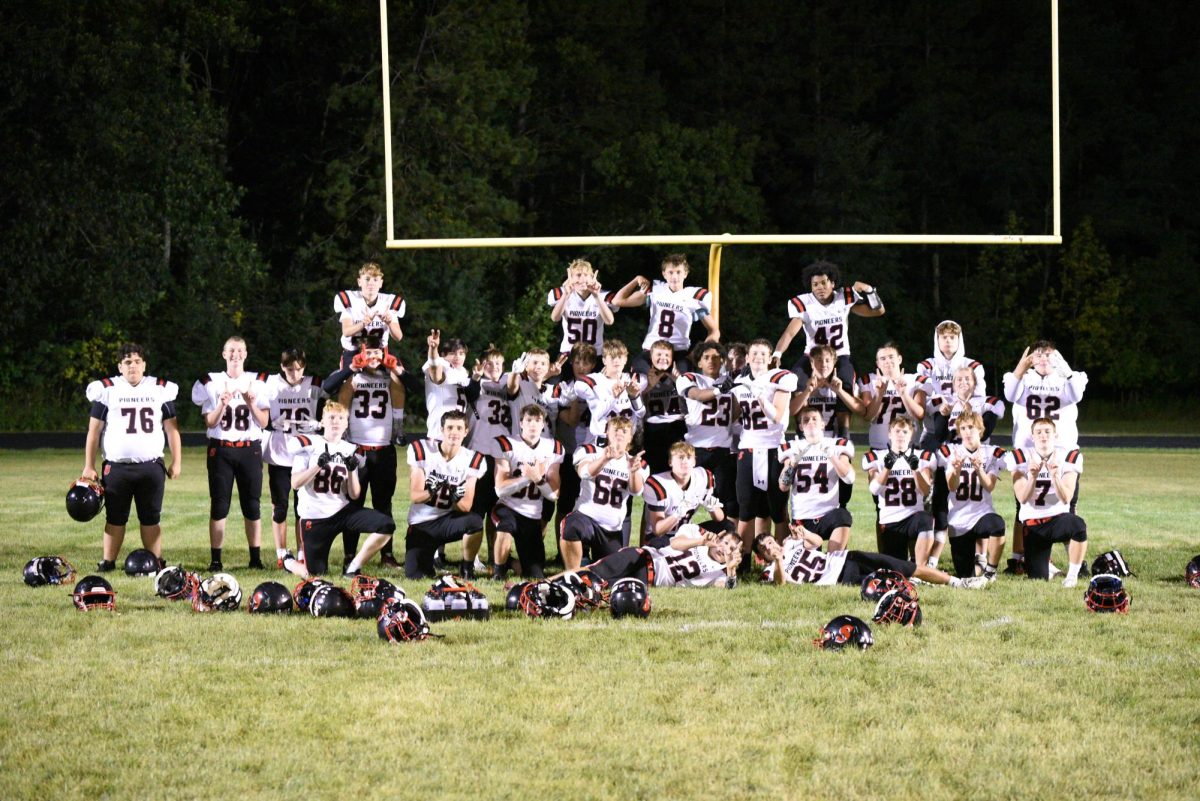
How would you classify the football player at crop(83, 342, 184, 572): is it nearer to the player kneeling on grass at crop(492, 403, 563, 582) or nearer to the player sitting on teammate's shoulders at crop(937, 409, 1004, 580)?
the player kneeling on grass at crop(492, 403, 563, 582)

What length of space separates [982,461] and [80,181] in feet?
59.0

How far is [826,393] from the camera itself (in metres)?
9.23

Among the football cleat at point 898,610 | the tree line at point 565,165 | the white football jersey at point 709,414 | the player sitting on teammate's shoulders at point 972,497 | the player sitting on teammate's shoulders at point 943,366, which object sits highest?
the tree line at point 565,165

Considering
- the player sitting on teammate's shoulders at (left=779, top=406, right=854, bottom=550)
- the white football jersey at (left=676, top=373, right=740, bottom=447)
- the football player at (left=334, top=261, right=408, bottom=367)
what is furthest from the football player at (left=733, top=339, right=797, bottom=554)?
the football player at (left=334, top=261, right=408, bottom=367)

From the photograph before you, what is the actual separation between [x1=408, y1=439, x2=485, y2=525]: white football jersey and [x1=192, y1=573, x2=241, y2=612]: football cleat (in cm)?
156

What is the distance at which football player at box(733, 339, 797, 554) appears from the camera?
900 centimetres

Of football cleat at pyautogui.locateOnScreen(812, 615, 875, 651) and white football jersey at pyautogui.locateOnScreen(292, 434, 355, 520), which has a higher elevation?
white football jersey at pyautogui.locateOnScreen(292, 434, 355, 520)

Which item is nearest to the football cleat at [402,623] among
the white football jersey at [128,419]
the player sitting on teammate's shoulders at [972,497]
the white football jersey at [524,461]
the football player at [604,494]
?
the football player at [604,494]

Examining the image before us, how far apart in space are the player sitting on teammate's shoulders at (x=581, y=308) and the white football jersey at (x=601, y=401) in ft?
1.39

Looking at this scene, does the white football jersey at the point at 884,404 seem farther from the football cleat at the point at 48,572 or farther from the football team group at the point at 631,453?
the football cleat at the point at 48,572

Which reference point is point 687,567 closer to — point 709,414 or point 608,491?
point 608,491

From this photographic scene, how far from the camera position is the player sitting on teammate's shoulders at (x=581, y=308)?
949 centimetres

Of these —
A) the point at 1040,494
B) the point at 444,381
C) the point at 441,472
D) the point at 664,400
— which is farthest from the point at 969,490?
the point at 444,381

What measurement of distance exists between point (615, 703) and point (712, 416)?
410cm
